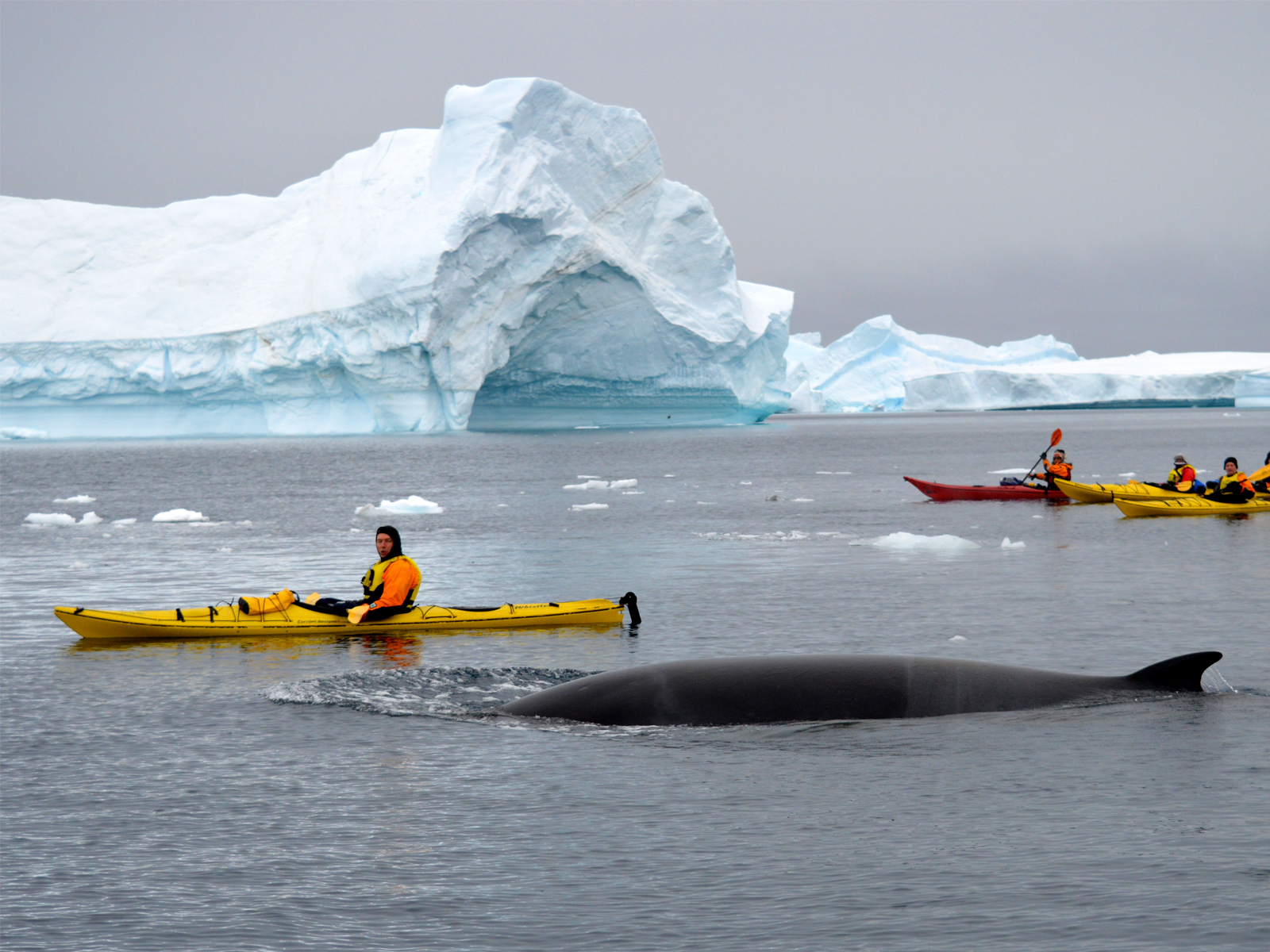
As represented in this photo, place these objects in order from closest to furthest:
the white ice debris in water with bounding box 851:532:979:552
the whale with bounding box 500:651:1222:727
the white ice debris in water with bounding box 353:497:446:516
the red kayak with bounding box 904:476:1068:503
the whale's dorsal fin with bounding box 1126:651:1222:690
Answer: the whale with bounding box 500:651:1222:727 < the whale's dorsal fin with bounding box 1126:651:1222:690 < the white ice debris in water with bounding box 851:532:979:552 < the white ice debris in water with bounding box 353:497:446:516 < the red kayak with bounding box 904:476:1068:503

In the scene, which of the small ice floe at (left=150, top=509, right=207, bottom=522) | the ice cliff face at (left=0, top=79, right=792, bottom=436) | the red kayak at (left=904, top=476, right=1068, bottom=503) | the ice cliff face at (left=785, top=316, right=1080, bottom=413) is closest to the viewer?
the small ice floe at (left=150, top=509, right=207, bottom=522)

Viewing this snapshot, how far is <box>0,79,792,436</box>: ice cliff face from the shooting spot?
54438 mm

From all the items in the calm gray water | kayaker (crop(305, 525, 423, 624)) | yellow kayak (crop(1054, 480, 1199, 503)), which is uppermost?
yellow kayak (crop(1054, 480, 1199, 503))

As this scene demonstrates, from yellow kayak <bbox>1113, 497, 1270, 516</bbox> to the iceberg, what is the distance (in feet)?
283

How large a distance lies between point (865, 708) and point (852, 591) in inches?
291

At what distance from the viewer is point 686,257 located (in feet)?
208

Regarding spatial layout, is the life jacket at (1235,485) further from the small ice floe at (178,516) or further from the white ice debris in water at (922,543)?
the small ice floe at (178,516)

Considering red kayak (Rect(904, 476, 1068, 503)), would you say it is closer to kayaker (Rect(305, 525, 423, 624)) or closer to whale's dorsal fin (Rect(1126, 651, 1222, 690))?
kayaker (Rect(305, 525, 423, 624))

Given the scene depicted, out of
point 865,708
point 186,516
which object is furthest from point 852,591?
point 186,516

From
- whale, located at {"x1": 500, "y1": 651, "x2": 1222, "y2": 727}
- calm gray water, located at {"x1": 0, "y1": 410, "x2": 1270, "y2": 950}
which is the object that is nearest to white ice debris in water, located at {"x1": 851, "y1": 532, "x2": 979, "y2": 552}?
calm gray water, located at {"x1": 0, "y1": 410, "x2": 1270, "y2": 950}

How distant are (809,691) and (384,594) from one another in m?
5.91

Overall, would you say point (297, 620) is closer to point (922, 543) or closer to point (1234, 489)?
point (922, 543)

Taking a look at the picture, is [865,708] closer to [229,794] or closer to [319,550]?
[229,794]

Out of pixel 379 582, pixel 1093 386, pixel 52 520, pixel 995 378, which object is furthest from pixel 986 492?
pixel 1093 386
